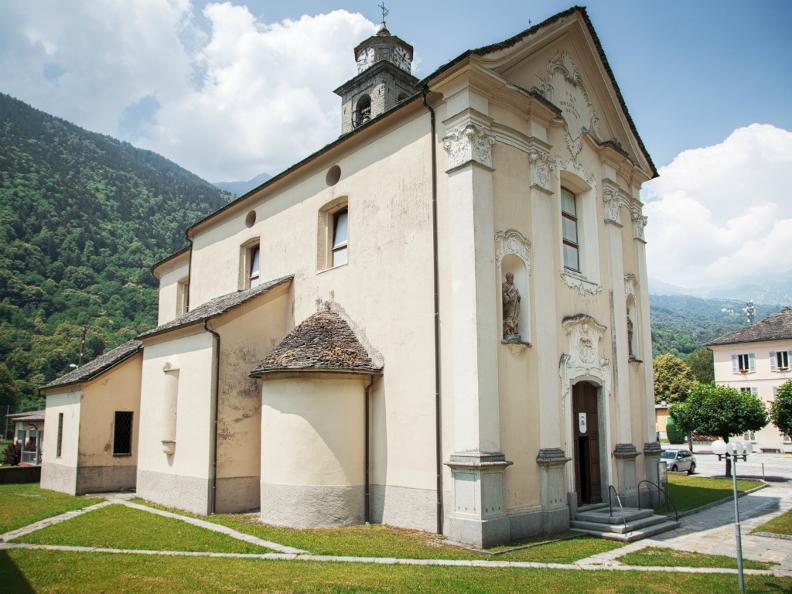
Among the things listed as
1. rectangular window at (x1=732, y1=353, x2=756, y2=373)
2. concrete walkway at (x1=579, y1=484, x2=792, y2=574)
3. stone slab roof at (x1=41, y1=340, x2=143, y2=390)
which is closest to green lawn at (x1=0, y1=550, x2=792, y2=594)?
concrete walkway at (x1=579, y1=484, x2=792, y2=574)

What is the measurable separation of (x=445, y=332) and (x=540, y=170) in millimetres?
4658

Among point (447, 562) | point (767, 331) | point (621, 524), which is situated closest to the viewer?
point (447, 562)

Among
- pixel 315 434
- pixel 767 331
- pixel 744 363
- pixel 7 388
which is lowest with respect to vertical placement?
pixel 315 434

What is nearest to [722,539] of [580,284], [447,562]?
[580,284]

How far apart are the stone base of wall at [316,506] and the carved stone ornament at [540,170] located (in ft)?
26.5

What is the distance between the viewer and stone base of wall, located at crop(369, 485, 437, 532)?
12000mm

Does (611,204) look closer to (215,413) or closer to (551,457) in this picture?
(551,457)

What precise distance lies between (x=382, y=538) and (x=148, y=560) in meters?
4.20

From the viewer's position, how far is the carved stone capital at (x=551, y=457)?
12.5 meters

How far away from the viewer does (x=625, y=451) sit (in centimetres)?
1538

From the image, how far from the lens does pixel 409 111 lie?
13734 millimetres

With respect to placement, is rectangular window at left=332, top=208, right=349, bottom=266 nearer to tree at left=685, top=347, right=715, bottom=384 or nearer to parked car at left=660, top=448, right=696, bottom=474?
parked car at left=660, top=448, right=696, bottom=474

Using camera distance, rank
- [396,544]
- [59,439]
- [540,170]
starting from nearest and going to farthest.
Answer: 1. [396,544]
2. [540,170]
3. [59,439]

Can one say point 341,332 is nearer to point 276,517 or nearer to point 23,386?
point 276,517
